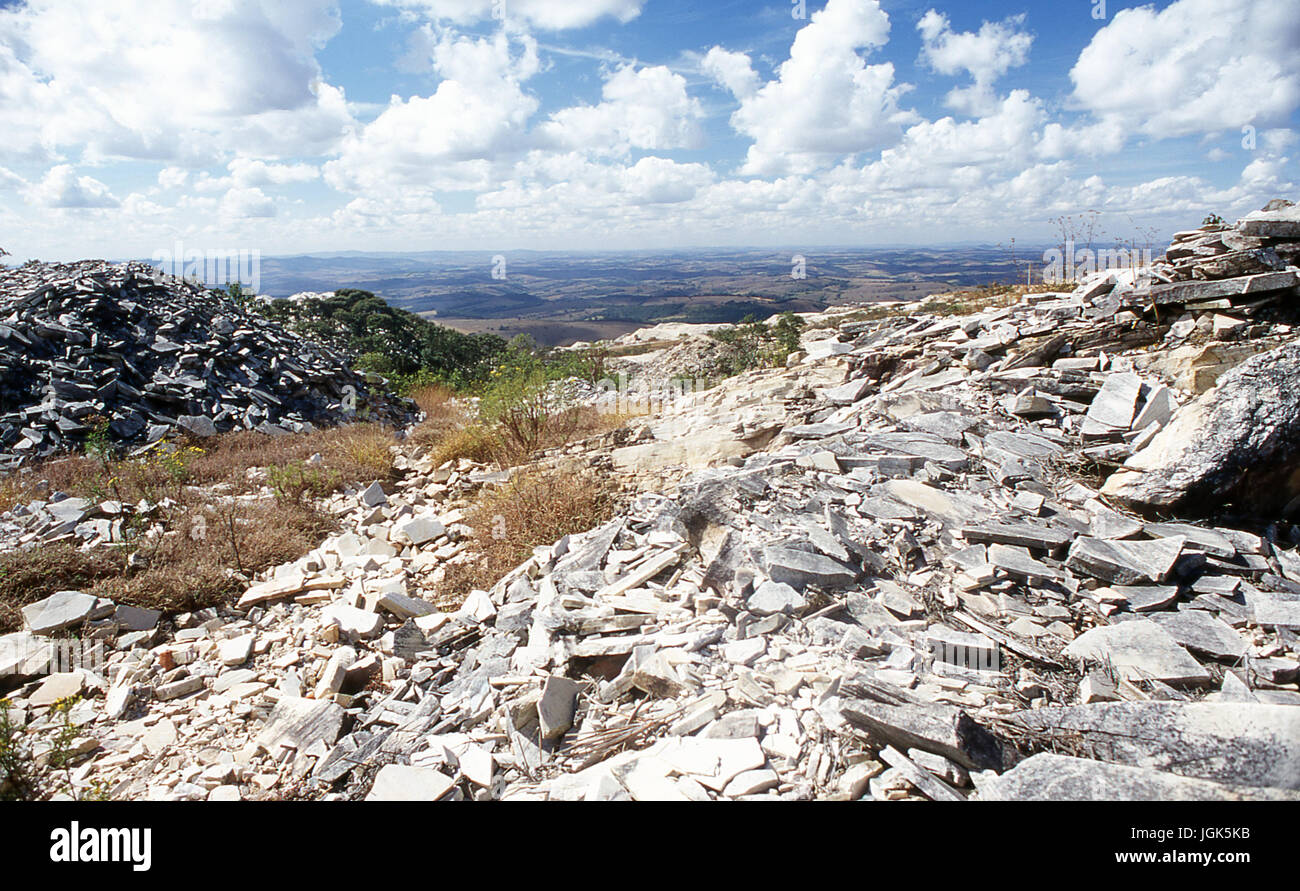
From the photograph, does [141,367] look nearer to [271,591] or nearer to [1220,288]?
[271,591]

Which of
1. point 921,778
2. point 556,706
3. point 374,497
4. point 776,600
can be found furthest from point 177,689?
point 921,778

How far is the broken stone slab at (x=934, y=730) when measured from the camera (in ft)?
6.86

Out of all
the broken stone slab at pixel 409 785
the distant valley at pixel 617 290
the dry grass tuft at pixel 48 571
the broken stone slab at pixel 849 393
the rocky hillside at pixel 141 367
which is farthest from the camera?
the distant valley at pixel 617 290

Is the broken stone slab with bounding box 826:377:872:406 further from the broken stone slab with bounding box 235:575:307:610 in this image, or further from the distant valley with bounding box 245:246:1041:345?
the distant valley with bounding box 245:246:1041:345

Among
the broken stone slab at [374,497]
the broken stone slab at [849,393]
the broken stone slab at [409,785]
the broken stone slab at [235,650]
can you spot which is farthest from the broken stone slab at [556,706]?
the broken stone slab at [849,393]

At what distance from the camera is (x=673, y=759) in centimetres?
224

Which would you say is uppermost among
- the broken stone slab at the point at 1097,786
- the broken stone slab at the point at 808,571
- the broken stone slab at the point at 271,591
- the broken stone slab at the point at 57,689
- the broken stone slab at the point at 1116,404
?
the broken stone slab at the point at 1116,404

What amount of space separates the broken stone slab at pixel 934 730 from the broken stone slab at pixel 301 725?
2.44m

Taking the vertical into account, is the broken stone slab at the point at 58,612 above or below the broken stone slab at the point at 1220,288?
below

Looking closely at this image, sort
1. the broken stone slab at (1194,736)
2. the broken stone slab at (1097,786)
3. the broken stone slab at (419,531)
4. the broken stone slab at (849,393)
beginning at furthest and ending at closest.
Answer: the broken stone slab at (849,393), the broken stone slab at (419,531), the broken stone slab at (1194,736), the broken stone slab at (1097,786)

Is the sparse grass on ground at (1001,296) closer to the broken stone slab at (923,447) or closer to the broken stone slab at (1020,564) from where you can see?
the broken stone slab at (923,447)

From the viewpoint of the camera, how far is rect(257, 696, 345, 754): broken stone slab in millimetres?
2861

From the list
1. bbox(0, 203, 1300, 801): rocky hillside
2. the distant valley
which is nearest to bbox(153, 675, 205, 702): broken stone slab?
bbox(0, 203, 1300, 801): rocky hillside
